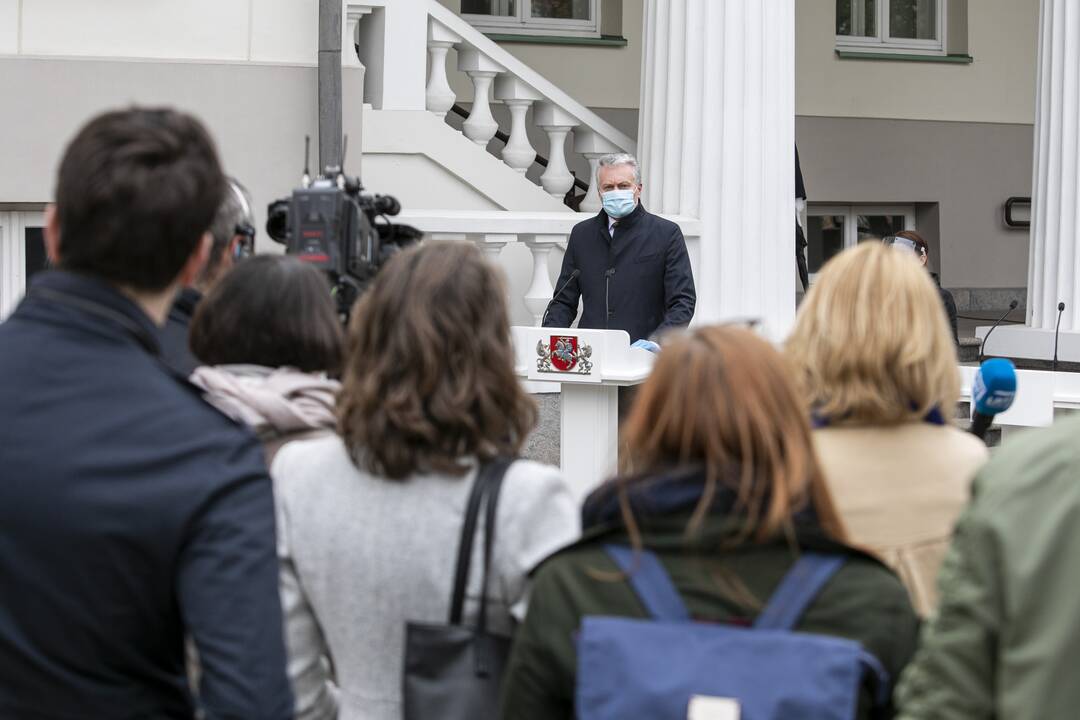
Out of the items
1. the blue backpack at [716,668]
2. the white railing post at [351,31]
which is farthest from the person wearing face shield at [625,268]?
the blue backpack at [716,668]

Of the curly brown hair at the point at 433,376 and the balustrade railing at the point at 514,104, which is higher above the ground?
the balustrade railing at the point at 514,104

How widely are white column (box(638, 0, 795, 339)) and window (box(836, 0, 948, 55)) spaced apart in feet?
16.7

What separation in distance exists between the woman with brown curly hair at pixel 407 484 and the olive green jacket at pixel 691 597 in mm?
199

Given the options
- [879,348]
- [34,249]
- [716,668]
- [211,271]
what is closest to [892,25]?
[34,249]

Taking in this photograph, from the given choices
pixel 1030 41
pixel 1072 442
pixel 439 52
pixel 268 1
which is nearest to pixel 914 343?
pixel 1072 442

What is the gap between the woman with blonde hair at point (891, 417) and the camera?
242 centimetres

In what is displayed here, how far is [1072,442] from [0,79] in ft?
18.9

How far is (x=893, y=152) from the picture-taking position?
12453 millimetres

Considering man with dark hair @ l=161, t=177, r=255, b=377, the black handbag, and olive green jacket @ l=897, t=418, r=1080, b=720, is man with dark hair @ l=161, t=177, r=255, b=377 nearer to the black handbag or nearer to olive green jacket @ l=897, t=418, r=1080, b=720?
the black handbag

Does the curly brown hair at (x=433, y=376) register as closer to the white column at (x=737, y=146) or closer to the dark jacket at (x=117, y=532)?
the dark jacket at (x=117, y=532)

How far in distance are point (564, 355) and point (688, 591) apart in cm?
356

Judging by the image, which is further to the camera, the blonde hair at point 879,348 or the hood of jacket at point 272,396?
the hood of jacket at point 272,396

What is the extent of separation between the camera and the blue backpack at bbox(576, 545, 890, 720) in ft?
6.21

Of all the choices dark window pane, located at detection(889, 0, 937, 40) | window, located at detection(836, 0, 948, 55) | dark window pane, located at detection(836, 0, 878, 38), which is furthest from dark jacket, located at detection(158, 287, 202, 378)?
dark window pane, located at detection(889, 0, 937, 40)
